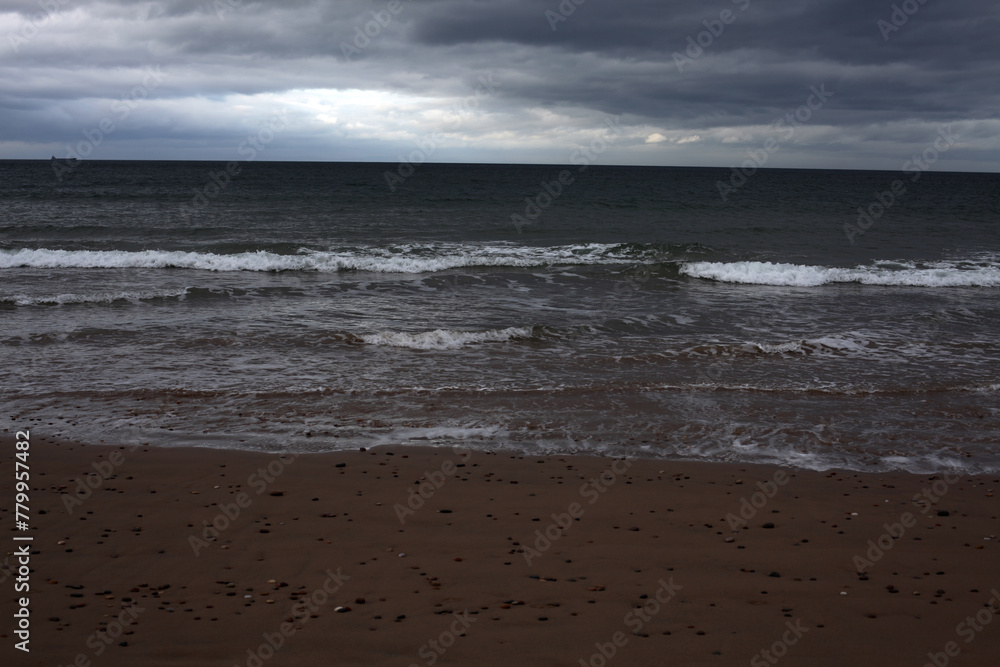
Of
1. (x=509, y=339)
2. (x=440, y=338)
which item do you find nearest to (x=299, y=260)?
(x=440, y=338)

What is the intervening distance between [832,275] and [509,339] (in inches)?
552

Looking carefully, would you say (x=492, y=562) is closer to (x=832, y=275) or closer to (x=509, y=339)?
(x=509, y=339)

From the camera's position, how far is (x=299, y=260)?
893 inches

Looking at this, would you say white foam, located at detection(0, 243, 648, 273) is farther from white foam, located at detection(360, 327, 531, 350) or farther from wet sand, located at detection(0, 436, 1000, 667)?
wet sand, located at detection(0, 436, 1000, 667)

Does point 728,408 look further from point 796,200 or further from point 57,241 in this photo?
point 796,200

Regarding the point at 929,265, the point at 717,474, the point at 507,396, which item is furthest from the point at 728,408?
the point at 929,265

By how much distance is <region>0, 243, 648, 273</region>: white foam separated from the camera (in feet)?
72.9

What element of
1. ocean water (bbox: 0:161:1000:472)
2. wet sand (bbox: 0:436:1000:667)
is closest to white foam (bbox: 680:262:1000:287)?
ocean water (bbox: 0:161:1000:472)

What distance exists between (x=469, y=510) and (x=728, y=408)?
4.70 m

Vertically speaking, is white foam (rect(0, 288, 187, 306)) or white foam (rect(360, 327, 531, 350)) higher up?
white foam (rect(0, 288, 187, 306))

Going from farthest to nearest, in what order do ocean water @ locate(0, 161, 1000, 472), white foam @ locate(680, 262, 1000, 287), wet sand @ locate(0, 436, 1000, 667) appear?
1. white foam @ locate(680, 262, 1000, 287)
2. ocean water @ locate(0, 161, 1000, 472)
3. wet sand @ locate(0, 436, 1000, 667)

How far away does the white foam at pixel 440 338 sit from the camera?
41.2 feet

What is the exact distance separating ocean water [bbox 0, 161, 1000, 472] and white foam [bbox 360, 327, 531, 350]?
0.06 m

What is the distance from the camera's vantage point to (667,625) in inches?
174
